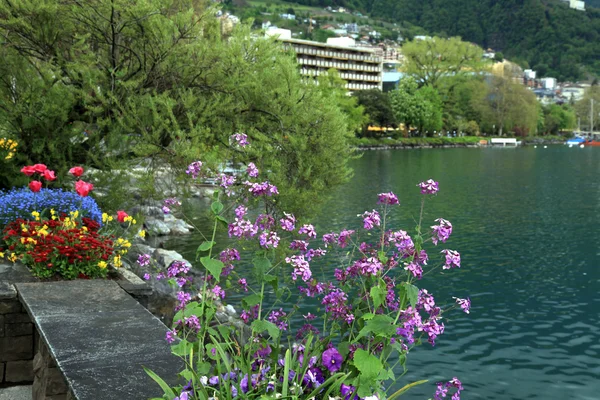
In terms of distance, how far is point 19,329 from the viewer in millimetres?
6879

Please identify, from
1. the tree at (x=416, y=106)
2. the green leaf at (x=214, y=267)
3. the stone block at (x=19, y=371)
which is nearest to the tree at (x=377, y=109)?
the tree at (x=416, y=106)

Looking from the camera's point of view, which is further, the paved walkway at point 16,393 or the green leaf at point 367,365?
the paved walkway at point 16,393

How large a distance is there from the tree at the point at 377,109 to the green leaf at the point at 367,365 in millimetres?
114619

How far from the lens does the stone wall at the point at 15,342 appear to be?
6742 millimetres

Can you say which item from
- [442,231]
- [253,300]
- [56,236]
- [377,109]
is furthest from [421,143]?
[253,300]

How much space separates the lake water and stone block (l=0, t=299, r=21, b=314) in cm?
789

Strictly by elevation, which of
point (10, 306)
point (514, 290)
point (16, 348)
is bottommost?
point (514, 290)

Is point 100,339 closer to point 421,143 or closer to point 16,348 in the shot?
point 16,348

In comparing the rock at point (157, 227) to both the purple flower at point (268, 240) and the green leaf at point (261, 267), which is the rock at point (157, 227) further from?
the green leaf at point (261, 267)

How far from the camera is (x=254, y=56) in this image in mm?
16281

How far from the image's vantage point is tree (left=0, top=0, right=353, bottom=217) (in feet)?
46.6

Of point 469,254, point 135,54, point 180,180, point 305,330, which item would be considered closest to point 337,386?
point 305,330

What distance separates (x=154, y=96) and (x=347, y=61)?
507ft

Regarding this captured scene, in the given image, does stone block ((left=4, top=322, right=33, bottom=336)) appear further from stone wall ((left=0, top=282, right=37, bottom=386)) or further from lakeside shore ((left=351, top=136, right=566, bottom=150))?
lakeside shore ((left=351, top=136, right=566, bottom=150))
